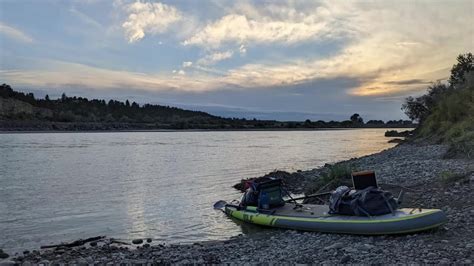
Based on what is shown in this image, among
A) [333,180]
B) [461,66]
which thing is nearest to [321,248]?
[333,180]

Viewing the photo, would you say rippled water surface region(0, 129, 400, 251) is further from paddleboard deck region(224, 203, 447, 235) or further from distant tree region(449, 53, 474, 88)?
distant tree region(449, 53, 474, 88)

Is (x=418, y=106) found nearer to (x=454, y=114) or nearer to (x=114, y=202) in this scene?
(x=454, y=114)

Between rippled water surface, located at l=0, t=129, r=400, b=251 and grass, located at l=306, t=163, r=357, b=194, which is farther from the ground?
grass, located at l=306, t=163, r=357, b=194

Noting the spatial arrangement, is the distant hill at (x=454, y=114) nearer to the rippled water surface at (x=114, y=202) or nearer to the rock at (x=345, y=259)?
the rippled water surface at (x=114, y=202)

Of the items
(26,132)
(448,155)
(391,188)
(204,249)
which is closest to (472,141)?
(448,155)

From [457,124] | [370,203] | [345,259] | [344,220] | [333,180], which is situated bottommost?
[345,259]

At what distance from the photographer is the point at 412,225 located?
30.7 feet

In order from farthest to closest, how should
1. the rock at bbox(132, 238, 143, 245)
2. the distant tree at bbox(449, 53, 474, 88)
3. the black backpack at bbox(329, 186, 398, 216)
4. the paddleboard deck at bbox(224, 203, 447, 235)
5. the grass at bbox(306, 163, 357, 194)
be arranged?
the distant tree at bbox(449, 53, 474, 88)
the grass at bbox(306, 163, 357, 194)
the rock at bbox(132, 238, 143, 245)
the black backpack at bbox(329, 186, 398, 216)
the paddleboard deck at bbox(224, 203, 447, 235)

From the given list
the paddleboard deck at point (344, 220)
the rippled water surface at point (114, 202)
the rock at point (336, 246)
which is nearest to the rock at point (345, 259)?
the rock at point (336, 246)

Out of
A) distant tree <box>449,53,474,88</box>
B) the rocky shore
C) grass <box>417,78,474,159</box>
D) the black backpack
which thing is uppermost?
distant tree <box>449,53,474,88</box>

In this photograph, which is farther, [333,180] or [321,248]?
[333,180]

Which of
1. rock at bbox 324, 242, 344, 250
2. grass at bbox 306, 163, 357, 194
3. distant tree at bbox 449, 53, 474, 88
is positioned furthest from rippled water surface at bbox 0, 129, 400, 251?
distant tree at bbox 449, 53, 474, 88

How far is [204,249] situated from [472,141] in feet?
54.3

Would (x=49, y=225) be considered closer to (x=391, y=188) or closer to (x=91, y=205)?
(x=91, y=205)
